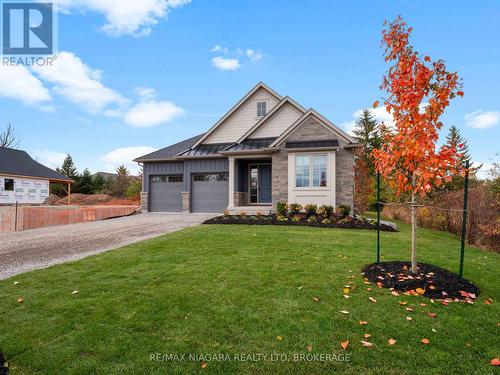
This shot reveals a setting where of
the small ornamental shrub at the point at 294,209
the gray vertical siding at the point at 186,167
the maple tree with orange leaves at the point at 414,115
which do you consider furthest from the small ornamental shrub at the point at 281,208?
the maple tree with orange leaves at the point at 414,115

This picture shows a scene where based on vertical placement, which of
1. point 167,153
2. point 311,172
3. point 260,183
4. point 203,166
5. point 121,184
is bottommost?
point 260,183

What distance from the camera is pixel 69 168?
120 ft

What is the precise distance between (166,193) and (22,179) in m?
18.3

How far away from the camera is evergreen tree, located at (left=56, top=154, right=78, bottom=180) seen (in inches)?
1432

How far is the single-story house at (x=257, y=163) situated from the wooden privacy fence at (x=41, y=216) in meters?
3.35

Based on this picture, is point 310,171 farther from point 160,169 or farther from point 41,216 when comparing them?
point 41,216

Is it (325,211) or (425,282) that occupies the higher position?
(325,211)

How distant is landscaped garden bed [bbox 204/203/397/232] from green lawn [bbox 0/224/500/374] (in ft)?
18.6

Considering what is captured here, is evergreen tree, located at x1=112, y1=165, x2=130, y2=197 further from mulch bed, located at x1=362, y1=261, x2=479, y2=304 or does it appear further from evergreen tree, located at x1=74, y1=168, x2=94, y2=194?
mulch bed, located at x1=362, y1=261, x2=479, y2=304

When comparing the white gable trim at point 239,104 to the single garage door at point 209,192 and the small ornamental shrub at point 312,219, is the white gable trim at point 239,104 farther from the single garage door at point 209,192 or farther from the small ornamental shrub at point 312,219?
the small ornamental shrub at point 312,219

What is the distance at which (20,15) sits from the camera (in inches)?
381

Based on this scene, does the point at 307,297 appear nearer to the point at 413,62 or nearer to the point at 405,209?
the point at 413,62

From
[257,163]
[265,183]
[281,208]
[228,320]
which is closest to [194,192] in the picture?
[257,163]

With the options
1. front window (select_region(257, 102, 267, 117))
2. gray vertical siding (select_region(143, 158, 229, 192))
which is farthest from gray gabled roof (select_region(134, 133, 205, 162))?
front window (select_region(257, 102, 267, 117))
